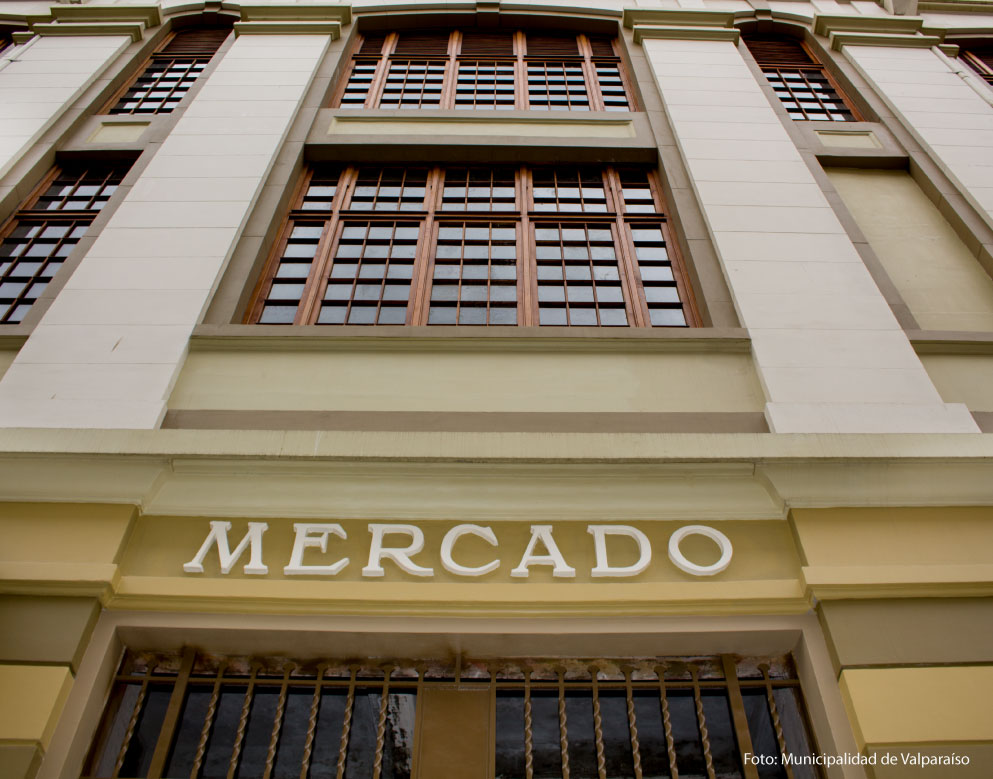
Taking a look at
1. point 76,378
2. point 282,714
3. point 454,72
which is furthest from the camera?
point 454,72

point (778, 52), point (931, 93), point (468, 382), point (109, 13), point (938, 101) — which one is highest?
point (109, 13)

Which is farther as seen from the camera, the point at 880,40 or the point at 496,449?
the point at 880,40

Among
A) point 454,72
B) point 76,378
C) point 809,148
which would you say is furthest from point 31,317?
point 809,148

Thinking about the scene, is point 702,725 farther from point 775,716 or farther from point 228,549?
point 228,549

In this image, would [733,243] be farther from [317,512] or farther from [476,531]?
[317,512]

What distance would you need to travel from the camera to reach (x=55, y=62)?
10.9 m

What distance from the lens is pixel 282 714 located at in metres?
4.22

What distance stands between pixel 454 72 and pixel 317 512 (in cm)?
921

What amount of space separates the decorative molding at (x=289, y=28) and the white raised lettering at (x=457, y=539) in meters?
9.50

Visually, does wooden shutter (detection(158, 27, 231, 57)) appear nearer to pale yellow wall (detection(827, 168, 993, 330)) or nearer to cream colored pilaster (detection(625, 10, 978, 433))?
cream colored pilaster (detection(625, 10, 978, 433))

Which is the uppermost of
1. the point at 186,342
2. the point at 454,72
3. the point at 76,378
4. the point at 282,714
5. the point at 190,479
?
the point at 454,72

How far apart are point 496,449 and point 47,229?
641 centimetres

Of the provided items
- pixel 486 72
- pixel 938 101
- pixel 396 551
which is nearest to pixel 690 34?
pixel 486 72

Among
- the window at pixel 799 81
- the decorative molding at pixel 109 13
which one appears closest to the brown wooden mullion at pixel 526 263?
the window at pixel 799 81
